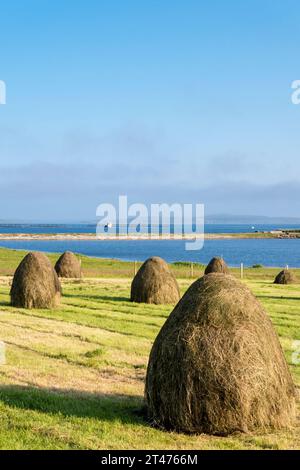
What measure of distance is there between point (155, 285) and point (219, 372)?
67.9ft

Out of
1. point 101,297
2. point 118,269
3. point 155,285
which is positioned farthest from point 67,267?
point 155,285

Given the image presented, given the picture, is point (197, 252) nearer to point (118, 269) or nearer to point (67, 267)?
point (118, 269)

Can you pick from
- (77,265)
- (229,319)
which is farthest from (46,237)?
(229,319)

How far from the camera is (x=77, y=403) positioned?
1123cm

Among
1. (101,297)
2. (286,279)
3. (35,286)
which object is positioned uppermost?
(35,286)

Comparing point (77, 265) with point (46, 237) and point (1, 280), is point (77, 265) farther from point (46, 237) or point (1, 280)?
point (46, 237)

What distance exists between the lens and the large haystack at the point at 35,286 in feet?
87.4

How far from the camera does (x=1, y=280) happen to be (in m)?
41.5

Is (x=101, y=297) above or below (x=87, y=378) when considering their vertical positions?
below

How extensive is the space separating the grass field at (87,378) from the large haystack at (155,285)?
1.22 metres

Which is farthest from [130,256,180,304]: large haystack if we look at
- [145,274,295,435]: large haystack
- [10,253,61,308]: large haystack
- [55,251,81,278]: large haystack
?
[145,274,295,435]: large haystack

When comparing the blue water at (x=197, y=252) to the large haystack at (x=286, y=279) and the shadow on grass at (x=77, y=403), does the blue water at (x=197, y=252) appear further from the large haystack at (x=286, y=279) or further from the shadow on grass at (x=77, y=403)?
the shadow on grass at (x=77, y=403)
